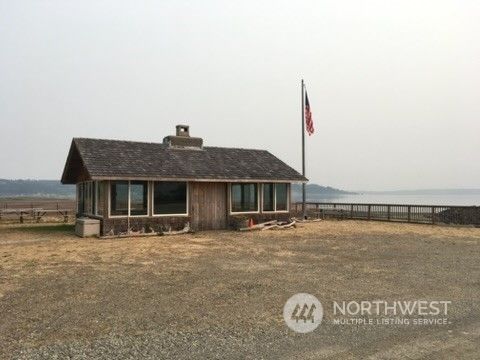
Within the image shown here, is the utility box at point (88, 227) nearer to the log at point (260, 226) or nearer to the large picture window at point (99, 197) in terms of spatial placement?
the large picture window at point (99, 197)

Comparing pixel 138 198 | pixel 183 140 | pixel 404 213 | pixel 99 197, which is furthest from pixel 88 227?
pixel 404 213

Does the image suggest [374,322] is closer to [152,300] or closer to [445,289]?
[445,289]

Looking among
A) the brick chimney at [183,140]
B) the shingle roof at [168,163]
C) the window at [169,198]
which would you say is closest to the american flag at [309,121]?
the shingle roof at [168,163]

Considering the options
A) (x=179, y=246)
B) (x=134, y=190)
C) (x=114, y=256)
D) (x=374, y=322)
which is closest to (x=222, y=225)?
(x=134, y=190)

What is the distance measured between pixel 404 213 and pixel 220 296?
2038cm

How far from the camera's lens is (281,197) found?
2356cm

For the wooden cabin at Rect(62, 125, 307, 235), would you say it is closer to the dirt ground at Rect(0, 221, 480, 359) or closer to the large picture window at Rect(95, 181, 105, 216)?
the large picture window at Rect(95, 181, 105, 216)

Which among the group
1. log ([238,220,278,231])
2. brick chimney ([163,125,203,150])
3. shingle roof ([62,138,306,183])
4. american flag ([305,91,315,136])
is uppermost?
american flag ([305,91,315,136])

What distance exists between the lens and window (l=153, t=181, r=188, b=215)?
1972cm

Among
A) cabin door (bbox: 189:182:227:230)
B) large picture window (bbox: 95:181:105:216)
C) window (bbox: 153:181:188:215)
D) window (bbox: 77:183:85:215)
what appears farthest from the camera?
window (bbox: 77:183:85:215)

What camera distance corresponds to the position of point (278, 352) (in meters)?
5.25

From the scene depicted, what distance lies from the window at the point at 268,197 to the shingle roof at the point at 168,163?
2.12ft

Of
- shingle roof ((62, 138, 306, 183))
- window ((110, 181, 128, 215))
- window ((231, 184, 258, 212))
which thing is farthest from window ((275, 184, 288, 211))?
window ((110, 181, 128, 215))

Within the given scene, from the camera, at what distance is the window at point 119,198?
1858cm
